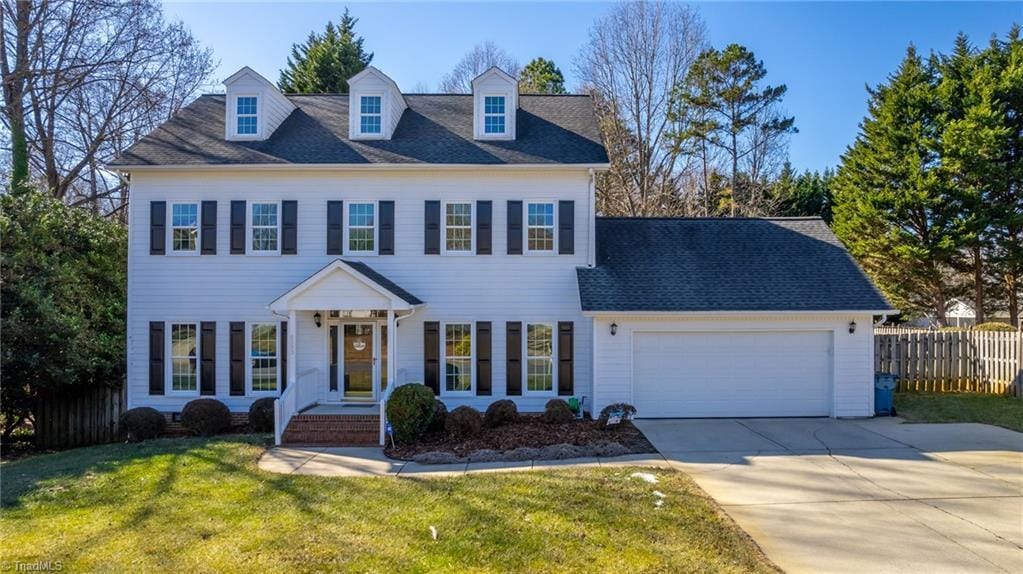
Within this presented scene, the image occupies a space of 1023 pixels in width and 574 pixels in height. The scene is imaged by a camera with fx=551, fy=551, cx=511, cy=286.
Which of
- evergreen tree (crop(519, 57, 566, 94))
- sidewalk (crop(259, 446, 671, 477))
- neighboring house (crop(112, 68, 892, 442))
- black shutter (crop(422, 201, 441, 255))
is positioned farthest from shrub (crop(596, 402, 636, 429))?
evergreen tree (crop(519, 57, 566, 94))

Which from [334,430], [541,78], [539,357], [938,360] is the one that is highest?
[541,78]

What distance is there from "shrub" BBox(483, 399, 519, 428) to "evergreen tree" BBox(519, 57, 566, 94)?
20.8 meters

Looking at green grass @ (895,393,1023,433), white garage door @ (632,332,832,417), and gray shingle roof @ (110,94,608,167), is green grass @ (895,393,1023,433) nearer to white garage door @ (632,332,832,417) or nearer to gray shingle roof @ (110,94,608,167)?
white garage door @ (632,332,832,417)

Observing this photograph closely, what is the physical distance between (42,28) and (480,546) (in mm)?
21717

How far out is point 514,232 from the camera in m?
13.5

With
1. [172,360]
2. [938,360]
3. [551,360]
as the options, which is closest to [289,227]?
[172,360]

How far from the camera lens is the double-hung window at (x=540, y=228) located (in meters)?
13.5

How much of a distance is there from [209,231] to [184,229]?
2.08 feet

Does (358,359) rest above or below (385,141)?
below

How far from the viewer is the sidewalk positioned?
8820 millimetres

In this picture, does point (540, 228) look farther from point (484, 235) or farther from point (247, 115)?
point (247, 115)

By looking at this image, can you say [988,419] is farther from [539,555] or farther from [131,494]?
[131,494]

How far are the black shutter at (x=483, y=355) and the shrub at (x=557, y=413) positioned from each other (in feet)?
5.83

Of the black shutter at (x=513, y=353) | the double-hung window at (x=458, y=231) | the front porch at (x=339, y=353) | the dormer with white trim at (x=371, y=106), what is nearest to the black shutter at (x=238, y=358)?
the front porch at (x=339, y=353)
